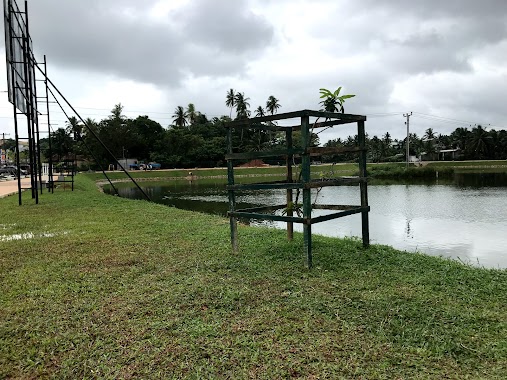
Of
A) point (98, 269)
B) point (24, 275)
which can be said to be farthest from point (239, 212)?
point (24, 275)

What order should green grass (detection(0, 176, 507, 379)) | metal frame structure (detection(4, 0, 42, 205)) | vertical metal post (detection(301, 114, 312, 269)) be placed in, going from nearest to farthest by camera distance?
green grass (detection(0, 176, 507, 379)) < vertical metal post (detection(301, 114, 312, 269)) < metal frame structure (detection(4, 0, 42, 205))

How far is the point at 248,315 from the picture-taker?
3180 millimetres

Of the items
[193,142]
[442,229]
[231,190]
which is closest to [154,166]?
[193,142]

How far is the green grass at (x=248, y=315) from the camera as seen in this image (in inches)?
97.7

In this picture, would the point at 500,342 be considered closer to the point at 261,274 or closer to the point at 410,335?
the point at 410,335

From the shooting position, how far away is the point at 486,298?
11.7ft

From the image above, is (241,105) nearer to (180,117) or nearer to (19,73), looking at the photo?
(180,117)

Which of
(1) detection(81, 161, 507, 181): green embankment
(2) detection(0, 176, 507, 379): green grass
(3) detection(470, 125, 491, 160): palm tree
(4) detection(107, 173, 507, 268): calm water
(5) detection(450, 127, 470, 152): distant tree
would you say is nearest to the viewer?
(2) detection(0, 176, 507, 379): green grass

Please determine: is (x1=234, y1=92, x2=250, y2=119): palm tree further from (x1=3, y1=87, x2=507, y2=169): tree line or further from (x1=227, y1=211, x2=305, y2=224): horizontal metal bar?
(x1=227, y1=211, x2=305, y2=224): horizontal metal bar

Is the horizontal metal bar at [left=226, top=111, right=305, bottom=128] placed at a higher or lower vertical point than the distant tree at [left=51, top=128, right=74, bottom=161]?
lower

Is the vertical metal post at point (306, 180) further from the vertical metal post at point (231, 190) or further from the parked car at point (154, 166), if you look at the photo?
the parked car at point (154, 166)

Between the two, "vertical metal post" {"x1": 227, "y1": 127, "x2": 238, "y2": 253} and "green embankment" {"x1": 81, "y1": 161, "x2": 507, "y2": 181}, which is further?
"green embankment" {"x1": 81, "y1": 161, "x2": 507, "y2": 181}

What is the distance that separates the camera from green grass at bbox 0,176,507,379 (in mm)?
2480

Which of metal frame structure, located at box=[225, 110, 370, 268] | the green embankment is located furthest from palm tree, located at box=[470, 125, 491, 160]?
metal frame structure, located at box=[225, 110, 370, 268]
